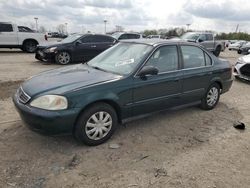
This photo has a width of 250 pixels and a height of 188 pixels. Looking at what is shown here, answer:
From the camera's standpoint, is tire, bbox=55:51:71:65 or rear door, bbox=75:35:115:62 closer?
tire, bbox=55:51:71:65

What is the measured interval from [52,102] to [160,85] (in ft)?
6.15

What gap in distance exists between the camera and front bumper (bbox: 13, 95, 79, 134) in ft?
11.6

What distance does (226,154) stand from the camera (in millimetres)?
3980

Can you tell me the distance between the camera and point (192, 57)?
5.34m

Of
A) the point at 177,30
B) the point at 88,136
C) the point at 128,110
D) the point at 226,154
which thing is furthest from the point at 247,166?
the point at 177,30

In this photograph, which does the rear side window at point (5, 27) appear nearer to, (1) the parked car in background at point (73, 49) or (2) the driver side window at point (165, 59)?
(1) the parked car in background at point (73, 49)

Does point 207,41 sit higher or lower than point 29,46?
higher

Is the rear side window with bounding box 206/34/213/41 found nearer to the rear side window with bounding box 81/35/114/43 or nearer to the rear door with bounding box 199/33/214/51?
the rear door with bounding box 199/33/214/51

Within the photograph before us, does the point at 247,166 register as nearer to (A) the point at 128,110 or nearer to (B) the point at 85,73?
(A) the point at 128,110

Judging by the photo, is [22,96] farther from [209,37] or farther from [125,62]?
[209,37]

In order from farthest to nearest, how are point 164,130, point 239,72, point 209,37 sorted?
point 209,37, point 239,72, point 164,130

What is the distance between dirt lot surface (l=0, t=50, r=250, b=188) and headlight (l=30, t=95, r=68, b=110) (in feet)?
2.18

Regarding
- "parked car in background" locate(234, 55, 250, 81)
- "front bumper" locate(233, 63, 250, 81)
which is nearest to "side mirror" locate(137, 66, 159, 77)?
"parked car in background" locate(234, 55, 250, 81)

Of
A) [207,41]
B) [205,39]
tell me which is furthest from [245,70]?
[207,41]
